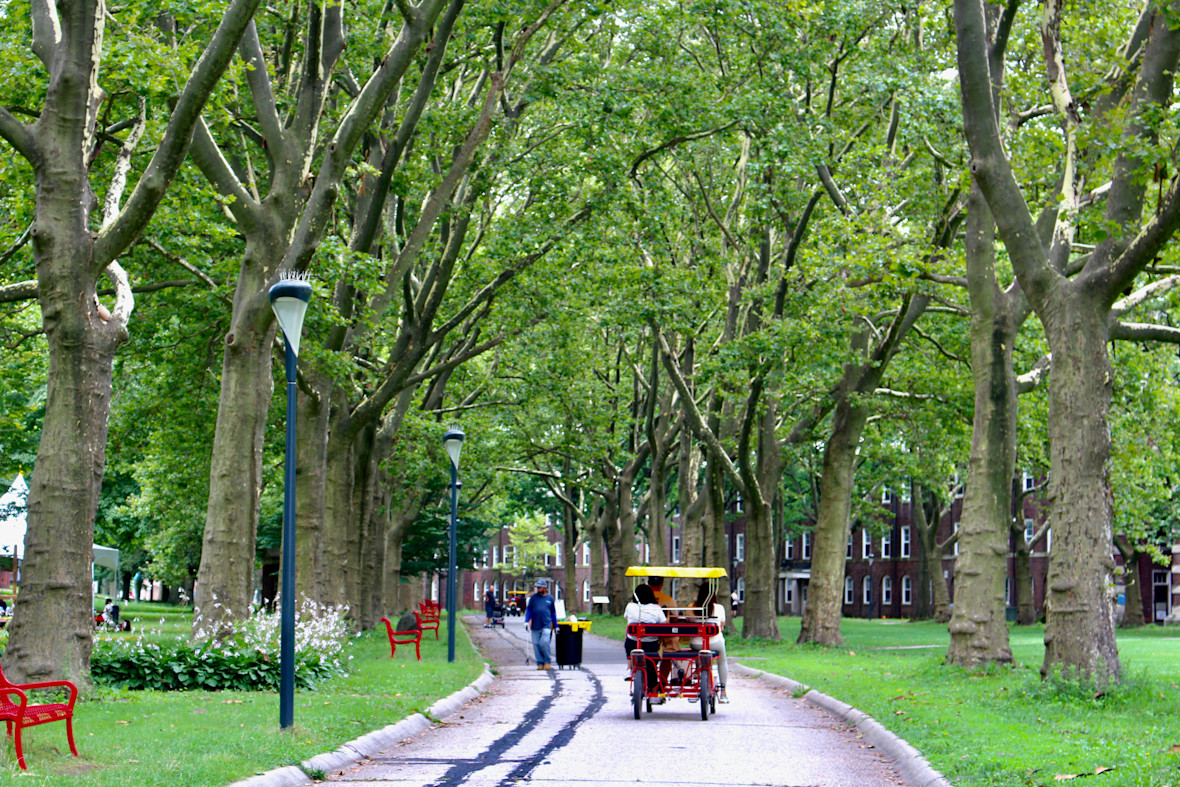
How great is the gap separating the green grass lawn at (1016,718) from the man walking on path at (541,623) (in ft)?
16.9

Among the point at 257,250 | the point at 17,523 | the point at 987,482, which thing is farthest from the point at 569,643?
the point at 17,523

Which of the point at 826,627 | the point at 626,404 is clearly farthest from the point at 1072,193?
the point at 626,404

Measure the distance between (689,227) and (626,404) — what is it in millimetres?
13184

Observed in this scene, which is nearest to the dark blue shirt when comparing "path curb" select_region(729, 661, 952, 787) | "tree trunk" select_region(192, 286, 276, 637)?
"path curb" select_region(729, 661, 952, 787)

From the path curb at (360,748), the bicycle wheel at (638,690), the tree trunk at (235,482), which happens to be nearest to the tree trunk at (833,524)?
the path curb at (360,748)

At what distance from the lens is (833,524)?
87.0 ft

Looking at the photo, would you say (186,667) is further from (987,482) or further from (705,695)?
(987,482)

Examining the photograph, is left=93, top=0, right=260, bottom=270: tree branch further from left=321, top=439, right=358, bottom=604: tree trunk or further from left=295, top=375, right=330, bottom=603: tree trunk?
left=321, top=439, right=358, bottom=604: tree trunk

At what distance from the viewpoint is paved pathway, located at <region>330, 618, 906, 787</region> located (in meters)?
10.1

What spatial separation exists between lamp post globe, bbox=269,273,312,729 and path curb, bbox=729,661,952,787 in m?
5.35

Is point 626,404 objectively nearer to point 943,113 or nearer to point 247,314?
point 943,113

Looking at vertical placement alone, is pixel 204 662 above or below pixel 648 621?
below

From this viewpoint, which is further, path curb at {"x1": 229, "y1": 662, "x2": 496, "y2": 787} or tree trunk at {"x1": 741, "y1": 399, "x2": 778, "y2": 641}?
tree trunk at {"x1": 741, "y1": 399, "x2": 778, "y2": 641}

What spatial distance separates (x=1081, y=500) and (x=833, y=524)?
12267mm
